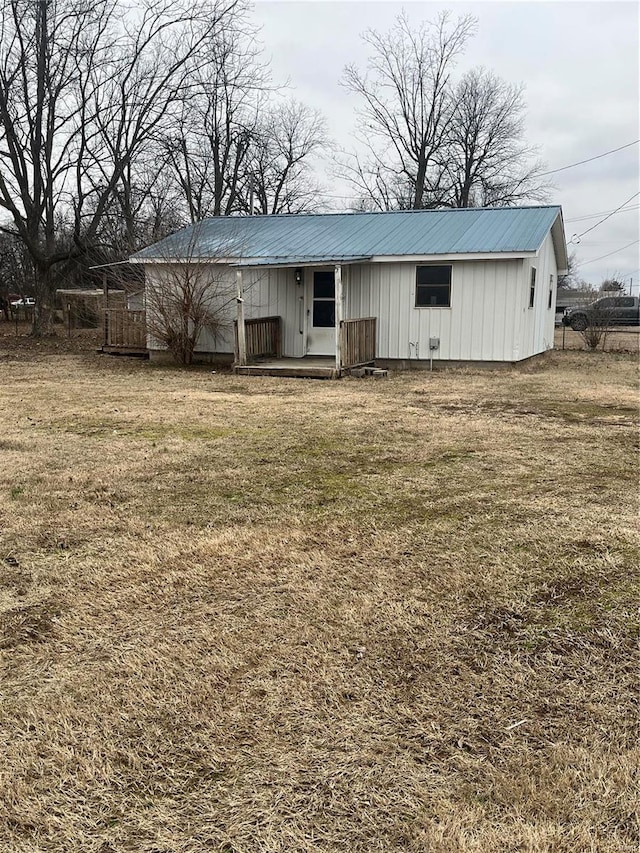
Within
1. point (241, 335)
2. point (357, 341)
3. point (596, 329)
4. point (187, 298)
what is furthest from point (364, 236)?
point (596, 329)

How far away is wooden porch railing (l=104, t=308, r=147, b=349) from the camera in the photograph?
16.1 m

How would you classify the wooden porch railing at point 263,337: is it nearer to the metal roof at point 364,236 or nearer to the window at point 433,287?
the metal roof at point 364,236

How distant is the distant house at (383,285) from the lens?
1319cm

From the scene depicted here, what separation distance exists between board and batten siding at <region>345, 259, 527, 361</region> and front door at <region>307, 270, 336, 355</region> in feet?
1.50

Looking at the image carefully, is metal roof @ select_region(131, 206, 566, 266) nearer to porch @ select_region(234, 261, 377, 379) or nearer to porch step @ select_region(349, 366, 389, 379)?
porch @ select_region(234, 261, 377, 379)

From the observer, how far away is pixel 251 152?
32.9m

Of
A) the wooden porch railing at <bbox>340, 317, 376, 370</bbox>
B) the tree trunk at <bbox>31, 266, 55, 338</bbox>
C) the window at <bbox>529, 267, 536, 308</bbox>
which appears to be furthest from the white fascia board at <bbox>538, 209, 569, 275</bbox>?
the tree trunk at <bbox>31, 266, 55, 338</bbox>

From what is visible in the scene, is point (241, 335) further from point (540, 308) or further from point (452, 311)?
point (540, 308)

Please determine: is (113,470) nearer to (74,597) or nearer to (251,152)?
(74,597)

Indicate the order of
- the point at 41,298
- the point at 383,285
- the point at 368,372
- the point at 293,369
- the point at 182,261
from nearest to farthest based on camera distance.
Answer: the point at 293,369
the point at 368,372
the point at 182,261
the point at 383,285
the point at 41,298

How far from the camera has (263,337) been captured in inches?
568

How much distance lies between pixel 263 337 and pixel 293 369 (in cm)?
210

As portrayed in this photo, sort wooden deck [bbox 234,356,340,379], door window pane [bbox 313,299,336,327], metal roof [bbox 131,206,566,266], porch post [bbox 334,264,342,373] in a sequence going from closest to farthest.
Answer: porch post [bbox 334,264,342,373]
wooden deck [bbox 234,356,340,379]
metal roof [bbox 131,206,566,266]
door window pane [bbox 313,299,336,327]

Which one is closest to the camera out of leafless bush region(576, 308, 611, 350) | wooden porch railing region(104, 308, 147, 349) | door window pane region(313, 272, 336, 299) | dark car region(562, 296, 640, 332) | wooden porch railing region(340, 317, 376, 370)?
wooden porch railing region(340, 317, 376, 370)
